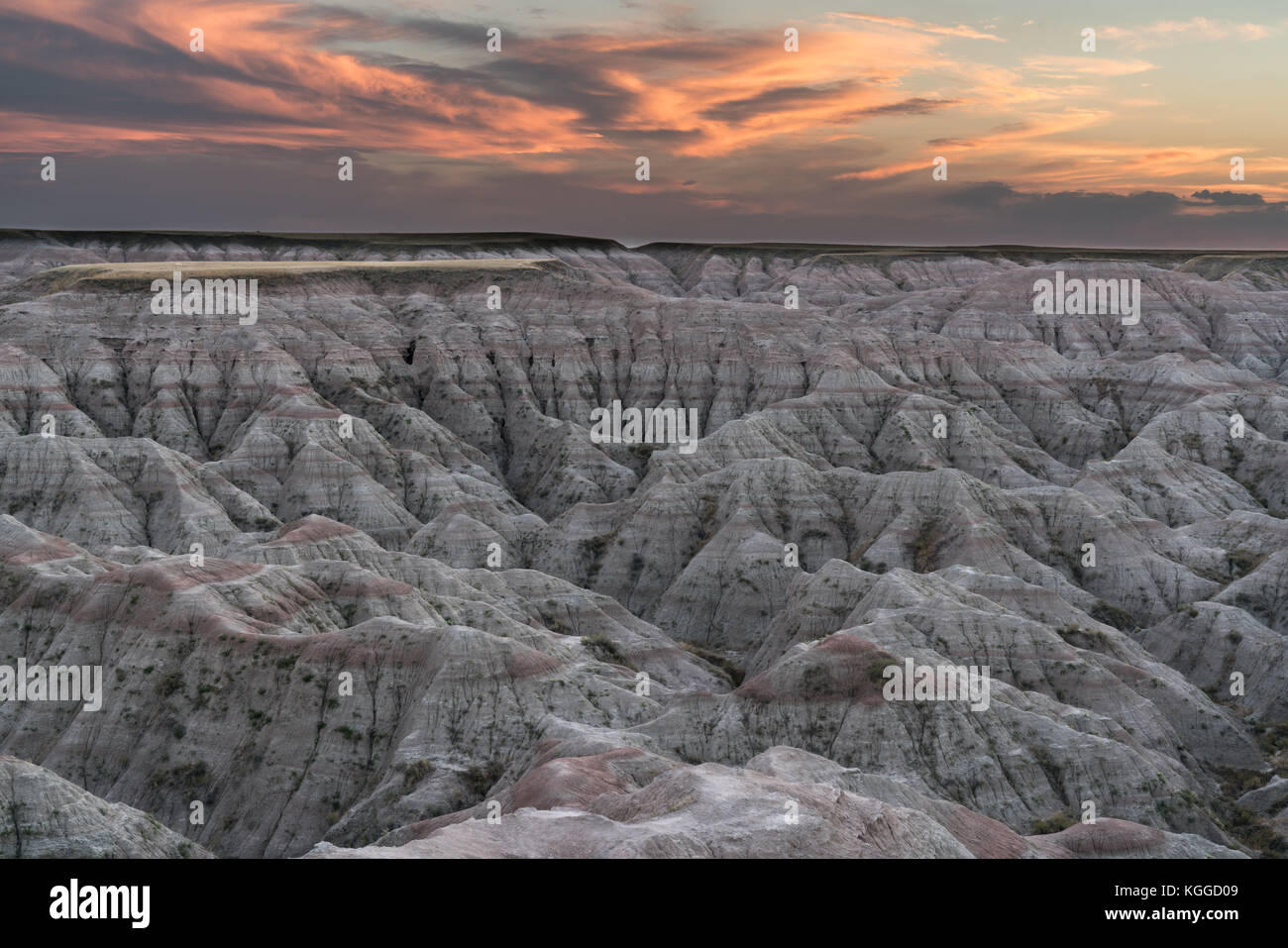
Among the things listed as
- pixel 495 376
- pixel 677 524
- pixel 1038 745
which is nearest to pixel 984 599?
pixel 1038 745

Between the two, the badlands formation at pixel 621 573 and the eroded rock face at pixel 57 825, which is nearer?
the eroded rock face at pixel 57 825

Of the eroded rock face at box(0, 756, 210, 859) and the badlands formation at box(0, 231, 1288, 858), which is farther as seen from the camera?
the badlands formation at box(0, 231, 1288, 858)

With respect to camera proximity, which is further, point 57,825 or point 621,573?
point 621,573

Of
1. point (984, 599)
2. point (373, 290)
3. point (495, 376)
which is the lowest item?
point (984, 599)

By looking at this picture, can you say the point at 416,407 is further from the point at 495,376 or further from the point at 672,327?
the point at 672,327

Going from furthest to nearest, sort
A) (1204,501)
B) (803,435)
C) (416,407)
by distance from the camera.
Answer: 1. (416,407)
2. (803,435)
3. (1204,501)

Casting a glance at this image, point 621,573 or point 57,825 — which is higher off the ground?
point 57,825
